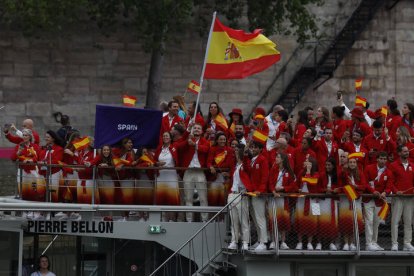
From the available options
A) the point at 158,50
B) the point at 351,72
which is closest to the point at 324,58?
the point at 351,72

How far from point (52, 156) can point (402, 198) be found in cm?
559

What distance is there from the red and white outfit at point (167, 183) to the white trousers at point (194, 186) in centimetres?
16

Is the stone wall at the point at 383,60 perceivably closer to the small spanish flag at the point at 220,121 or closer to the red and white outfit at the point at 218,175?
the small spanish flag at the point at 220,121

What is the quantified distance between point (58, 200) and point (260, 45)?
14.2 ft

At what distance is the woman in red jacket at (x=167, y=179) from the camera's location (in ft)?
71.0

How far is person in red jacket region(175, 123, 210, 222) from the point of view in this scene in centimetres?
2152

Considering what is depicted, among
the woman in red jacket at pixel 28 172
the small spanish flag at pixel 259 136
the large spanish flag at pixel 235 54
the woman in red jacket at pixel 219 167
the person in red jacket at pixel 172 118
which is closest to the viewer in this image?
the small spanish flag at pixel 259 136

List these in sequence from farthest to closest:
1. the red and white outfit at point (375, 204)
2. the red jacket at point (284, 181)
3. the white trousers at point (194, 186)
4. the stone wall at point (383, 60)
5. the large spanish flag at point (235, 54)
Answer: the stone wall at point (383, 60), the large spanish flag at point (235, 54), the white trousers at point (194, 186), the red and white outfit at point (375, 204), the red jacket at point (284, 181)

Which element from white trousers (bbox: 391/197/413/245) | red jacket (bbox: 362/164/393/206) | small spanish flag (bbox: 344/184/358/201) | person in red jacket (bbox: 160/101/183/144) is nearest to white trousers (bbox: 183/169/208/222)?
person in red jacket (bbox: 160/101/183/144)

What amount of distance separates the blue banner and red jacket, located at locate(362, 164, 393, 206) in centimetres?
350

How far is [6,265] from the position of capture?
21312 mm

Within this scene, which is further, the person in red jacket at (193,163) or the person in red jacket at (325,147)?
the person in red jacket at (193,163)

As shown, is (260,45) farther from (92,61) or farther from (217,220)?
(92,61)

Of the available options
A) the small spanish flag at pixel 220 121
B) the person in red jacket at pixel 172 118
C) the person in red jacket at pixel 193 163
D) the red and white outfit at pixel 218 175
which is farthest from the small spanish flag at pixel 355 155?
the person in red jacket at pixel 172 118
